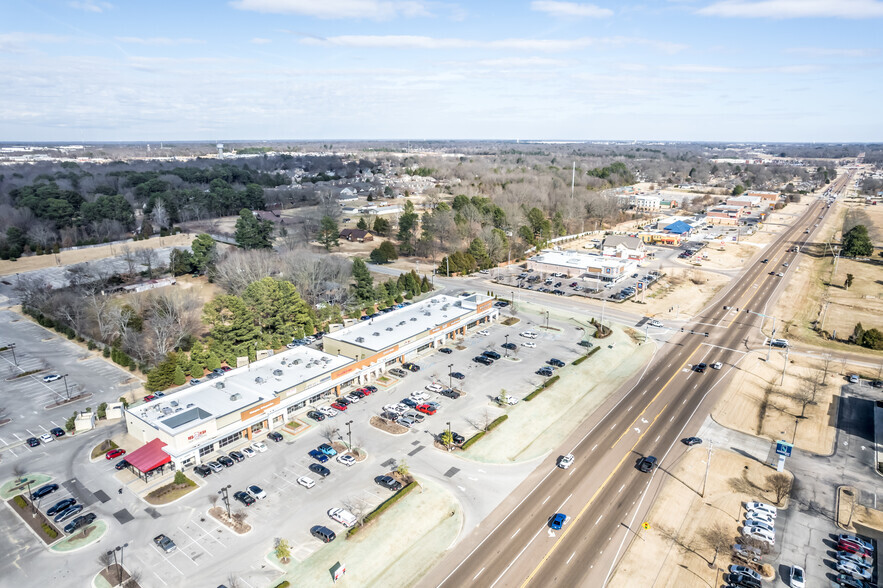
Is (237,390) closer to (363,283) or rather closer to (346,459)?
(346,459)

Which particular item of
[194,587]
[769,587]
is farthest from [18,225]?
[769,587]

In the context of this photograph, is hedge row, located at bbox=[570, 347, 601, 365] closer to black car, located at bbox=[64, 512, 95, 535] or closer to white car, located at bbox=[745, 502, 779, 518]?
white car, located at bbox=[745, 502, 779, 518]

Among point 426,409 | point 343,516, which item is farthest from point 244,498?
point 426,409

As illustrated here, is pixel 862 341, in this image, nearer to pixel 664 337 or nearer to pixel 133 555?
pixel 664 337

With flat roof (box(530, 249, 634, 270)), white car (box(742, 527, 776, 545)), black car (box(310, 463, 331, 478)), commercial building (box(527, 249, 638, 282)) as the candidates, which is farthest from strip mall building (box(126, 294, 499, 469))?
flat roof (box(530, 249, 634, 270))

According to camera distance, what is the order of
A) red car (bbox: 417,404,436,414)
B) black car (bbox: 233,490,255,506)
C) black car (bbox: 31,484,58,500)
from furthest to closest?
red car (bbox: 417,404,436,414)
black car (bbox: 31,484,58,500)
black car (bbox: 233,490,255,506)

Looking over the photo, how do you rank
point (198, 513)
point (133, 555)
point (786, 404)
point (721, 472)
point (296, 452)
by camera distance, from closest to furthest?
1. point (133, 555)
2. point (198, 513)
3. point (721, 472)
4. point (296, 452)
5. point (786, 404)
